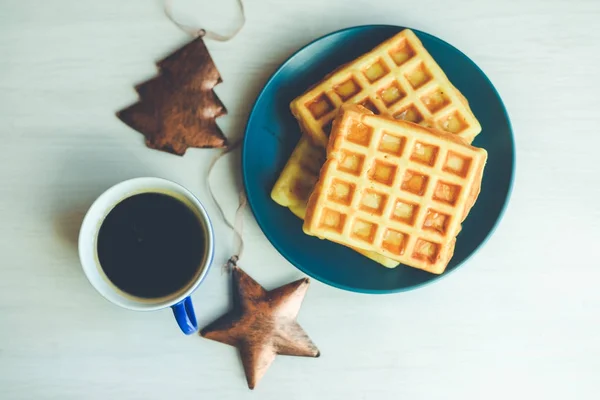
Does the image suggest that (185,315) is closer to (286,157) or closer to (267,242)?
(267,242)

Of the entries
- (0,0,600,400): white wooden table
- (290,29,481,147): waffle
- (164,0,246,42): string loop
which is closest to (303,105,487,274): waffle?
(290,29,481,147): waffle

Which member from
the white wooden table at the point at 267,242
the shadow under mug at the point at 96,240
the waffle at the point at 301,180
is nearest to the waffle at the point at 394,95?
the waffle at the point at 301,180

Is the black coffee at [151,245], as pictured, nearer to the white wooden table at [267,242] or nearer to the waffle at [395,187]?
the white wooden table at [267,242]

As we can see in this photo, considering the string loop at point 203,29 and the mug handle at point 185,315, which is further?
the string loop at point 203,29

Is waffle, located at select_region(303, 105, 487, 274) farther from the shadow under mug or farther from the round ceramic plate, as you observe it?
the shadow under mug

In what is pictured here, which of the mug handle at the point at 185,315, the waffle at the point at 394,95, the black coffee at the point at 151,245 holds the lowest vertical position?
the mug handle at the point at 185,315

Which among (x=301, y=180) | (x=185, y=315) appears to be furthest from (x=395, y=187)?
(x=185, y=315)
